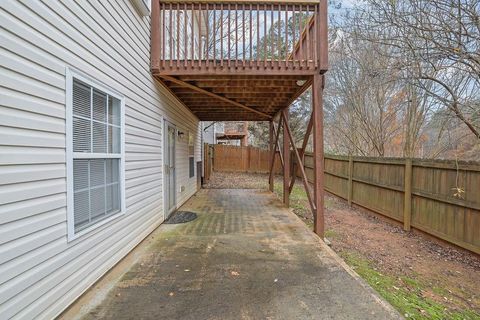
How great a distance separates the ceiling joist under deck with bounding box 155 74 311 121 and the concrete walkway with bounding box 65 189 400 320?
2714 millimetres

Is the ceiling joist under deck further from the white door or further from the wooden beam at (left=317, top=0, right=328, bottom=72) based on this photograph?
the white door

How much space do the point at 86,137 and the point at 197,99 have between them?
4.75 meters

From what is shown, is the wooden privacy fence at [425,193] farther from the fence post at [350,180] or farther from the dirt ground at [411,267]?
the dirt ground at [411,267]

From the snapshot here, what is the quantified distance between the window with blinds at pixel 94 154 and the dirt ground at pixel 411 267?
3.18 m

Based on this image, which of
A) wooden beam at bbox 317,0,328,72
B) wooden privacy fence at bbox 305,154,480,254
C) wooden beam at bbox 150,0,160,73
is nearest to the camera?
wooden privacy fence at bbox 305,154,480,254

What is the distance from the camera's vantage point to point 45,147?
2.26 m

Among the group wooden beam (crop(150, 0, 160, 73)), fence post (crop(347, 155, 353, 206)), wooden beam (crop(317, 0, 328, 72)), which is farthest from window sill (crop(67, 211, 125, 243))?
fence post (crop(347, 155, 353, 206))

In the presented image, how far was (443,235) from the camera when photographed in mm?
5027

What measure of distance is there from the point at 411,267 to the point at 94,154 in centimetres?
452

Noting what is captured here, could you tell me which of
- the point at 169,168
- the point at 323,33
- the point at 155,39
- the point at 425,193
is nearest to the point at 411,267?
the point at 425,193

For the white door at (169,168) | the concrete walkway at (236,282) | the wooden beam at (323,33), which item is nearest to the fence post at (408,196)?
the concrete walkway at (236,282)

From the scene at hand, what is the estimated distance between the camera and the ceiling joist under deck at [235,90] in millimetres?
5375

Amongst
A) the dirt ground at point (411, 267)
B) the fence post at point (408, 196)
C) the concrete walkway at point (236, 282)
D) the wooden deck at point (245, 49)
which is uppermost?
the wooden deck at point (245, 49)

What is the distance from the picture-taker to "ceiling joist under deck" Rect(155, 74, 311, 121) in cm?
538
